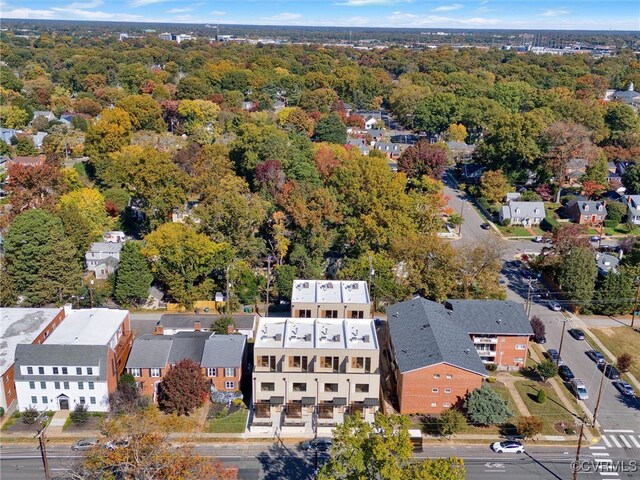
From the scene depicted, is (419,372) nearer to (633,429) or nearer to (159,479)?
(633,429)

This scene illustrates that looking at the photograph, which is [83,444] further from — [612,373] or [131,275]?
[612,373]

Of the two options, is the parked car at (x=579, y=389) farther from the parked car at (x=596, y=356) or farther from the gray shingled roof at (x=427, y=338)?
the gray shingled roof at (x=427, y=338)

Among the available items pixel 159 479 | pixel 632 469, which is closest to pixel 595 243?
pixel 632 469

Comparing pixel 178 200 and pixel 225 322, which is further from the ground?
pixel 178 200

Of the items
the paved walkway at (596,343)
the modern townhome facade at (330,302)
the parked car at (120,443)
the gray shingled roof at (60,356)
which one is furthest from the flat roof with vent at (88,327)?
the paved walkway at (596,343)

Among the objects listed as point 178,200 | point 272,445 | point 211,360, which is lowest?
point 272,445

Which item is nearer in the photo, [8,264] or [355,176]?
[8,264]

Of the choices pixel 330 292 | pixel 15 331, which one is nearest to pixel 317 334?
pixel 330 292
